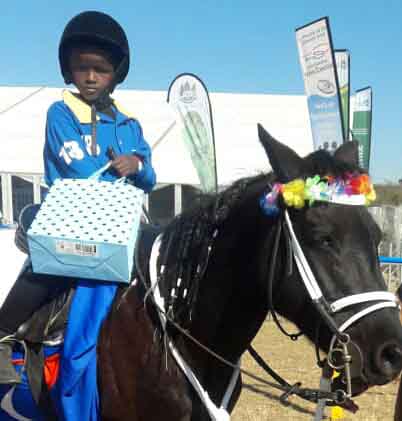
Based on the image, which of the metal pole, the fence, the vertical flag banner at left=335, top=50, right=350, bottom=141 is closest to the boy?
the vertical flag banner at left=335, top=50, right=350, bottom=141

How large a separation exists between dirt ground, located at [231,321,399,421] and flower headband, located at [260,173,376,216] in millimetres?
3924

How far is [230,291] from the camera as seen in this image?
227 centimetres

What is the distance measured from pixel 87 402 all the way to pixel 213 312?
0.74 m

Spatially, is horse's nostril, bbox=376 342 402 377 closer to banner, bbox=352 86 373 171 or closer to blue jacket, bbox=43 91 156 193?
blue jacket, bbox=43 91 156 193

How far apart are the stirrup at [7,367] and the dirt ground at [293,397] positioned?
339 centimetres

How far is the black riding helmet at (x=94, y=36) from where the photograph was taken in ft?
9.07

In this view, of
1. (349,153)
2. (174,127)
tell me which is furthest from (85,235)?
(174,127)

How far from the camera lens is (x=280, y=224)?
2.02 metres

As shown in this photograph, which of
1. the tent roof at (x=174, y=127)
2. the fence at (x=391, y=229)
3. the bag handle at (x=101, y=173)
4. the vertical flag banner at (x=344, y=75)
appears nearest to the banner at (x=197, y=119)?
the tent roof at (x=174, y=127)

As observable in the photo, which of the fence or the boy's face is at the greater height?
the boy's face

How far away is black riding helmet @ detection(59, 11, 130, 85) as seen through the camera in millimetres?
2766

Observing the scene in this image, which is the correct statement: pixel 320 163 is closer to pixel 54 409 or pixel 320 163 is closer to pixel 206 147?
pixel 54 409

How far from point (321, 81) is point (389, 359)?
6708 millimetres

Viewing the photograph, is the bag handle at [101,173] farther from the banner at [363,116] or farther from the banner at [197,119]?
the banner at [363,116]
